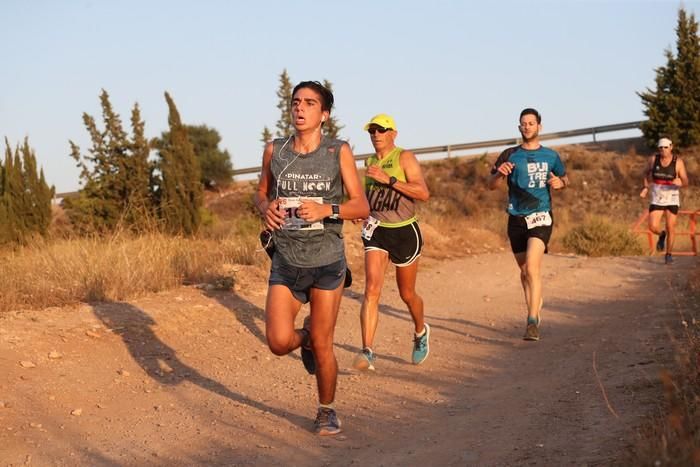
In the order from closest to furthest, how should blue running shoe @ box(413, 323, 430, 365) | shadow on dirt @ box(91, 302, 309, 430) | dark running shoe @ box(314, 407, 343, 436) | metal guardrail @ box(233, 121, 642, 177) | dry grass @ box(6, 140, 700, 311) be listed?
dark running shoe @ box(314, 407, 343, 436)
shadow on dirt @ box(91, 302, 309, 430)
blue running shoe @ box(413, 323, 430, 365)
dry grass @ box(6, 140, 700, 311)
metal guardrail @ box(233, 121, 642, 177)

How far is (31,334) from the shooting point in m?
8.90

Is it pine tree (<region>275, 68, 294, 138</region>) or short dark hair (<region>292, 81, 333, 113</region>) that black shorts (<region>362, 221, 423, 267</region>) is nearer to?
short dark hair (<region>292, 81, 333, 113</region>)

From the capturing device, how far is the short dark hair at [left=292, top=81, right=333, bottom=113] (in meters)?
6.06

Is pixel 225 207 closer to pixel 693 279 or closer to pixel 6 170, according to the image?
pixel 6 170

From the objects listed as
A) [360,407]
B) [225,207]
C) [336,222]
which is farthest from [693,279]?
[225,207]

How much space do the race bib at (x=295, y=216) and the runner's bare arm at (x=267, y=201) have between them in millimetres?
69

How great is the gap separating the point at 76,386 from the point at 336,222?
9.76 feet

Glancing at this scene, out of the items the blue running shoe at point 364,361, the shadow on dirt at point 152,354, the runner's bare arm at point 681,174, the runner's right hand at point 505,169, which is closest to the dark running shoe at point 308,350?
the shadow on dirt at point 152,354

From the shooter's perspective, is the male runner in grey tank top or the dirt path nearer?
the dirt path

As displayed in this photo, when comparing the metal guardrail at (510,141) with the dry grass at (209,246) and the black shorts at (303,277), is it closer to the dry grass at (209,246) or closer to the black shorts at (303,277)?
the dry grass at (209,246)

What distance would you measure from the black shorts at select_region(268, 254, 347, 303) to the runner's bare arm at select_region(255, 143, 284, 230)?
28cm

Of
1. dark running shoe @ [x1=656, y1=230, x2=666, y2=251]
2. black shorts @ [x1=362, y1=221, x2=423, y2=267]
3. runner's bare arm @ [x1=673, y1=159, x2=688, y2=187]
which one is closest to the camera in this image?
black shorts @ [x1=362, y1=221, x2=423, y2=267]

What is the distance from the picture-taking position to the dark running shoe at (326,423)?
19.9ft

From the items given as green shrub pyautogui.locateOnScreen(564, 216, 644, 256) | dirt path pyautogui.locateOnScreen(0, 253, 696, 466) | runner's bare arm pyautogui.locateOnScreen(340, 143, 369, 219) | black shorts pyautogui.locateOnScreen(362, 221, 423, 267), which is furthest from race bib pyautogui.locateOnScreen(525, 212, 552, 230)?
green shrub pyautogui.locateOnScreen(564, 216, 644, 256)
